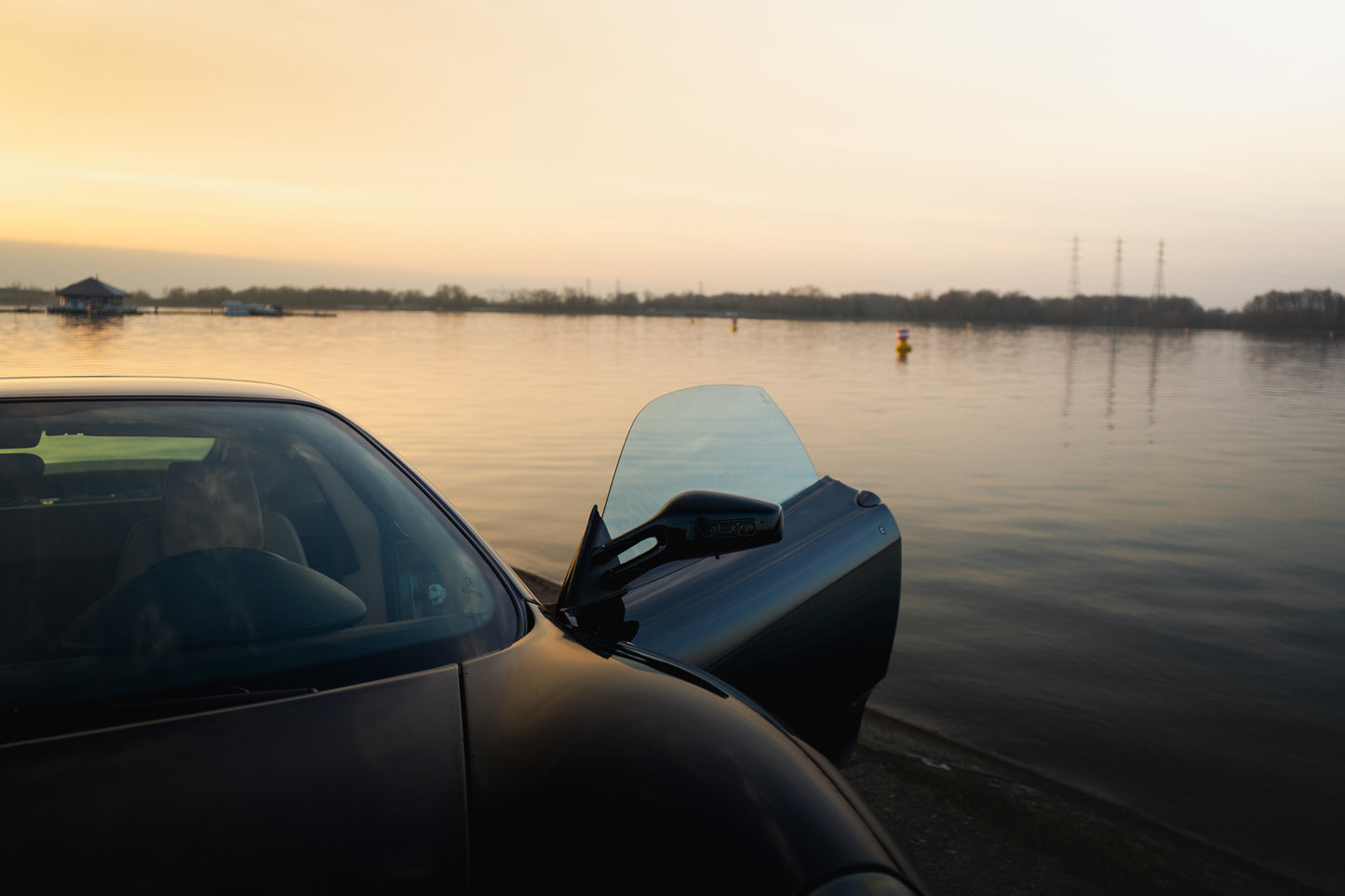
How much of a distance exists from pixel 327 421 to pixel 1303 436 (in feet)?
58.9

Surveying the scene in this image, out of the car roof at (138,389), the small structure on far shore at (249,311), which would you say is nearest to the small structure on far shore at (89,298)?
the small structure on far shore at (249,311)

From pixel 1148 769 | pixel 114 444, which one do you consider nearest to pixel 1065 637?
pixel 1148 769

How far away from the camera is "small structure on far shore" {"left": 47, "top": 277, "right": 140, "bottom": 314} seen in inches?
4685

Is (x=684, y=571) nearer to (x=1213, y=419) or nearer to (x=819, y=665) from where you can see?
(x=819, y=665)

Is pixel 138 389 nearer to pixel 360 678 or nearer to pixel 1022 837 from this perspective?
pixel 360 678

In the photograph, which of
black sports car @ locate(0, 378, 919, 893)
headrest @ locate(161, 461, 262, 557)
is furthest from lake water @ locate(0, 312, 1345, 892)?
headrest @ locate(161, 461, 262, 557)

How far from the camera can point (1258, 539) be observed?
323 inches

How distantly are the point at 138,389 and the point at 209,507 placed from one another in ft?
1.11

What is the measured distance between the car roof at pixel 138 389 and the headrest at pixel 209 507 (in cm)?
17

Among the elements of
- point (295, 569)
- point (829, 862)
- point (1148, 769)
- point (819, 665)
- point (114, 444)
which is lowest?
point (1148, 769)

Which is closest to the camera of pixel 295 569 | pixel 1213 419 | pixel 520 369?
pixel 295 569

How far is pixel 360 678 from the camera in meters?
1.48

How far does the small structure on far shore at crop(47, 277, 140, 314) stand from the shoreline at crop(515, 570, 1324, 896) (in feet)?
450

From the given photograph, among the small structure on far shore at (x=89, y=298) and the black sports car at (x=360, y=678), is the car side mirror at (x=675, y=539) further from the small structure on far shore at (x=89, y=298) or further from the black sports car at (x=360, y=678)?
the small structure on far shore at (x=89, y=298)
